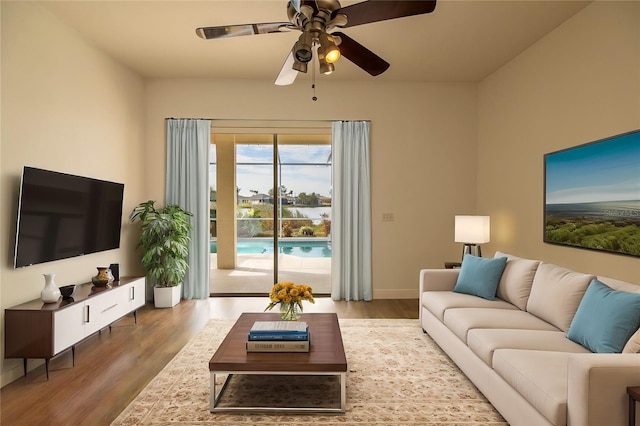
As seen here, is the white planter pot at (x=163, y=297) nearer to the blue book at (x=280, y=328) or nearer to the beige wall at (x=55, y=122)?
the beige wall at (x=55, y=122)

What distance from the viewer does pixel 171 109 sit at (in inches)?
222

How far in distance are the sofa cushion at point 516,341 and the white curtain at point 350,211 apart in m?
2.94

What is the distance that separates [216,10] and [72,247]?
2.56 m

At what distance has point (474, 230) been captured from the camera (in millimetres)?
4758

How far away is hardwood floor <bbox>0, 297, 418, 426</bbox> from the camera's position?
8.41ft

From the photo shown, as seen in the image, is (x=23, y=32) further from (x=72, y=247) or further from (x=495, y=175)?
(x=495, y=175)

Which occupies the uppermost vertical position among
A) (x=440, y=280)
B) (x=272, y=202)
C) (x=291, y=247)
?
(x=272, y=202)

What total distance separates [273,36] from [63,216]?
8.75 ft

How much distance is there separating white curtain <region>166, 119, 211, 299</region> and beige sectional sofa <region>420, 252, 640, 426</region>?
3.13 meters

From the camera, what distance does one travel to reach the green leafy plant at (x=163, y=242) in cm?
501

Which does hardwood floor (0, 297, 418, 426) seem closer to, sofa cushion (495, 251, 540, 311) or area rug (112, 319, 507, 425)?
area rug (112, 319, 507, 425)

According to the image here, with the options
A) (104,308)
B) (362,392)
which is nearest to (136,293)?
(104,308)

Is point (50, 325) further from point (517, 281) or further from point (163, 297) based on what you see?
point (517, 281)

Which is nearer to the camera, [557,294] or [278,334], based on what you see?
[278,334]
